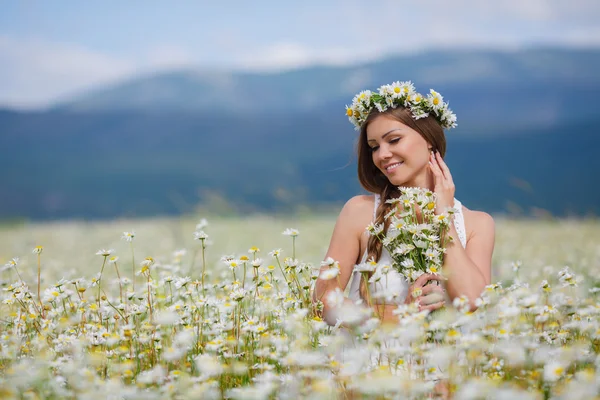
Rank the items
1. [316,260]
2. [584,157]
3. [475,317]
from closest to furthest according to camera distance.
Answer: [475,317]
[316,260]
[584,157]

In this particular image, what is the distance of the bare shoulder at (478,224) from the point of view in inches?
166

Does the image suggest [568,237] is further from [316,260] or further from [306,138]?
[306,138]

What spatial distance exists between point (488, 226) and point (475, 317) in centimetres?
171

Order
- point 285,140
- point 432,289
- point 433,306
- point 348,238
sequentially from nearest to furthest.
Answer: point 433,306 → point 432,289 → point 348,238 → point 285,140

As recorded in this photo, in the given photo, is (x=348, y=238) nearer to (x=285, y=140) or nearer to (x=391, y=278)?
(x=391, y=278)

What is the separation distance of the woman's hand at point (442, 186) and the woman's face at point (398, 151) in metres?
0.11

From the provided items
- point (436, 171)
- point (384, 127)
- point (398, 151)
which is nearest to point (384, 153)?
point (398, 151)

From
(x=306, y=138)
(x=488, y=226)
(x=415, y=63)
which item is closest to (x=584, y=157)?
(x=306, y=138)

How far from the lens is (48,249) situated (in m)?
11.8

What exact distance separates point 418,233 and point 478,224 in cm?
91

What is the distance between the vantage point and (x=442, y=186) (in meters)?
3.96

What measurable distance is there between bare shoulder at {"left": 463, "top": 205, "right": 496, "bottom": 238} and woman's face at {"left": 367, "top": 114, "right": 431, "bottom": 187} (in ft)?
1.20

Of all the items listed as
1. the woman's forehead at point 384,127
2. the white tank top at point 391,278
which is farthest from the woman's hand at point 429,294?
the woman's forehead at point 384,127

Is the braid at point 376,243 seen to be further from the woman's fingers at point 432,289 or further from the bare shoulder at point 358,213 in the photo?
the woman's fingers at point 432,289
